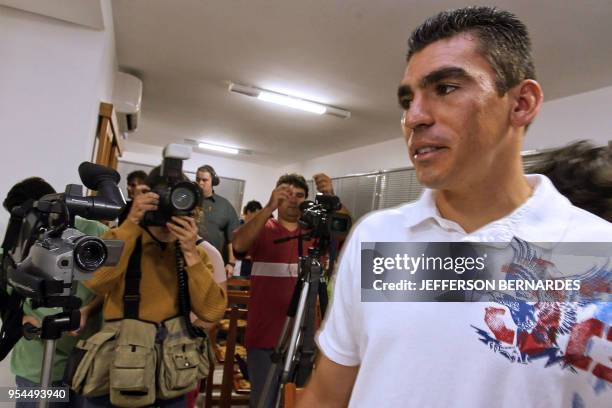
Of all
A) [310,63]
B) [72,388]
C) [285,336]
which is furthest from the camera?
[310,63]

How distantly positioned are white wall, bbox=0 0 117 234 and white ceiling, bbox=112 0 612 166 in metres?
0.39

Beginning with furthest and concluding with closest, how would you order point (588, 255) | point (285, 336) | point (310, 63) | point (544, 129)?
point (544, 129)
point (310, 63)
point (285, 336)
point (588, 255)

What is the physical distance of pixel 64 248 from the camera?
0.88 meters

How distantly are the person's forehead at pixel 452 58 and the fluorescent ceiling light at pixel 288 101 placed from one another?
301 centimetres

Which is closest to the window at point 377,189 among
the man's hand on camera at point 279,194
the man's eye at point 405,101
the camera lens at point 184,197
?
the man's hand on camera at point 279,194

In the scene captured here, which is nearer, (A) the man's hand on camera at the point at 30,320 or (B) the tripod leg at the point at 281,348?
(A) the man's hand on camera at the point at 30,320

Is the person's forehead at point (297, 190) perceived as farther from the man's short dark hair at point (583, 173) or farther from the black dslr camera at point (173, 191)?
the man's short dark hair at point (583, 173)

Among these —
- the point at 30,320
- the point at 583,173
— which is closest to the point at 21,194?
the point at 30,320

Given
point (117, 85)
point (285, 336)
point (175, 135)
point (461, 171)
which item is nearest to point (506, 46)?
point (461, 171)

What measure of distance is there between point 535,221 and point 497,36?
0.26 meters

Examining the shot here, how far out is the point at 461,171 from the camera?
0.53 metres

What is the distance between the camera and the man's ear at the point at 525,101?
0.54 metres

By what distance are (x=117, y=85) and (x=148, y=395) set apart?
2821 mm

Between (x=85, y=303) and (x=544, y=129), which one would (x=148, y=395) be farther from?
(x=544, y=129)
